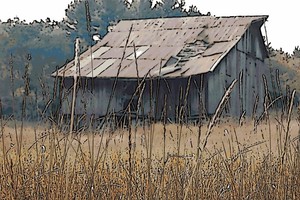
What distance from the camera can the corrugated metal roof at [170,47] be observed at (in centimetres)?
1891

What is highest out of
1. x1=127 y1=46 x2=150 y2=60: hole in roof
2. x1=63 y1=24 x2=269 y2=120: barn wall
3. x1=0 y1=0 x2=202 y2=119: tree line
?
x1=0 y1=0 x2=202 y2=119: tree line

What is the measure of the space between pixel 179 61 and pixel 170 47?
1.10 metres

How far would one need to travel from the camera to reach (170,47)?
20.2 m

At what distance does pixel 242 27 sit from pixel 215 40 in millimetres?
1089

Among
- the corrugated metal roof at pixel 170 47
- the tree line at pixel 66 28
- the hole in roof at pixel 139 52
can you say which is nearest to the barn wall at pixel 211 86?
the corrugated metal roof at pixel 170 47

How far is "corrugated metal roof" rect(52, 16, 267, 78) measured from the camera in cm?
1891

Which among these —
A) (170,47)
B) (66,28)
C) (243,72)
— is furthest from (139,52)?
(66,28)

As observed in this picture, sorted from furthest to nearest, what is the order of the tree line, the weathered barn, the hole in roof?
1. the tree line
2. the hole in roof
3. the weathered barn

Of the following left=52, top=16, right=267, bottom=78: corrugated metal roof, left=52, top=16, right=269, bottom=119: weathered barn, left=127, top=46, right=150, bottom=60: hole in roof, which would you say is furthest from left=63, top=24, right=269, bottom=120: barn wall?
left=127, top=46, right=150, bottom=60: hole in roof

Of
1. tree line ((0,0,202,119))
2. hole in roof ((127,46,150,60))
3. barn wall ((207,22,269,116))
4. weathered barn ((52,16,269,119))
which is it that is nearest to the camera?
weathered barn ((52,16,269,119))

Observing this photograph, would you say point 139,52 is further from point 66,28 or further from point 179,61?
point 66,28

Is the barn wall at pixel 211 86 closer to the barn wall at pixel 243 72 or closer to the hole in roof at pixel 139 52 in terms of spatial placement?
the barn wall at pixel 243 72

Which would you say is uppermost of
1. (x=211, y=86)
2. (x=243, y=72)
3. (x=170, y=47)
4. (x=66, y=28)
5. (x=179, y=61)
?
(x=66, y=28)

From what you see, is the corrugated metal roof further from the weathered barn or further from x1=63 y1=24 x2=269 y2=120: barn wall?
x1=63 y1=24 x2=269 y2=120: barn wall
